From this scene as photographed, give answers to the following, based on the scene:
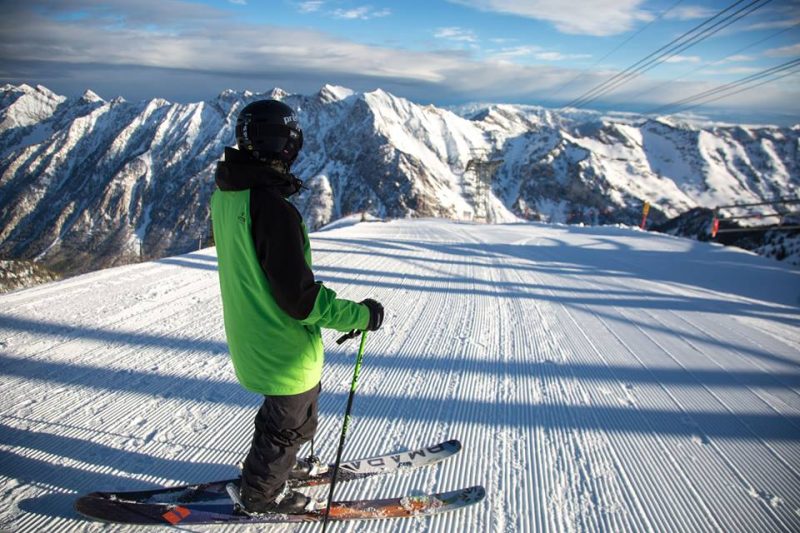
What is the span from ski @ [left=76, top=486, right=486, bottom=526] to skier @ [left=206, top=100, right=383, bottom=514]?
0.44 ft

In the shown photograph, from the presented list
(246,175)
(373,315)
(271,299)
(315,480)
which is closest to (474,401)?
(315,480)

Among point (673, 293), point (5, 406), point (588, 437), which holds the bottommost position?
point (5, 406)

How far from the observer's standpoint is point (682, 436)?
342cm

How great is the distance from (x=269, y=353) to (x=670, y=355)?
15.6 feet

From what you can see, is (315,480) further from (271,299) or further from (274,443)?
(271,299)

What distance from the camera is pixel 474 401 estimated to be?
3.88 metres

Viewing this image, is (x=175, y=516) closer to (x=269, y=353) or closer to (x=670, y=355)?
(x=269, y=353)

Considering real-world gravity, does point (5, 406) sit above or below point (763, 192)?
below

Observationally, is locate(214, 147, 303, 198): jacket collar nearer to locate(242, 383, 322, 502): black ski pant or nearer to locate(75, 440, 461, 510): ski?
locate(242, 383, 322, 502): black ski pant

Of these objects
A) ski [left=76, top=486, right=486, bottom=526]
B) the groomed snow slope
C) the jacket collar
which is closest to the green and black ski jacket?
the jacket collar

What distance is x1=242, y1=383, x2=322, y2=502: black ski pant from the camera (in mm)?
2322

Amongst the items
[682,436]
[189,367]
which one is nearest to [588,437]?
[682,436]

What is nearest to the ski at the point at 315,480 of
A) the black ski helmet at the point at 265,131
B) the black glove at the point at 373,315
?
the black glove at the point at 373,315

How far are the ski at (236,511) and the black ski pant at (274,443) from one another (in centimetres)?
22
